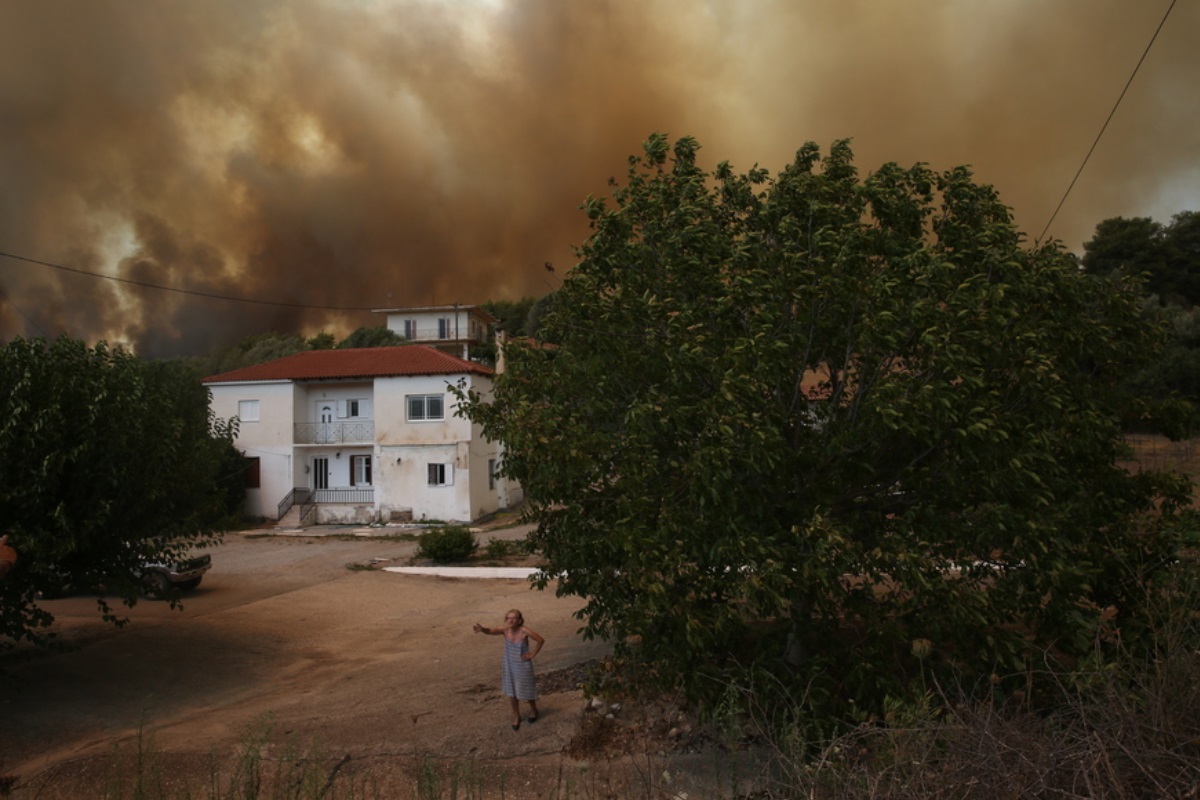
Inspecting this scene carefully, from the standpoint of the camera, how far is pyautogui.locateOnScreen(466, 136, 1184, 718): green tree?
24.8 feet

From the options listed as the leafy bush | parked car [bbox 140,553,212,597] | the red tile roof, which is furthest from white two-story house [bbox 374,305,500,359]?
parked car [bbox 140,553,212,597]

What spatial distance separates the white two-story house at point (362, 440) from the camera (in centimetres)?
3562

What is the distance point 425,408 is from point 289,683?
77.9 feet

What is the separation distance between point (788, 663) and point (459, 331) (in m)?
66.1

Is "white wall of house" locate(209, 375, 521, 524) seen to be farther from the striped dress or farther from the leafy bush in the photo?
the striped dress

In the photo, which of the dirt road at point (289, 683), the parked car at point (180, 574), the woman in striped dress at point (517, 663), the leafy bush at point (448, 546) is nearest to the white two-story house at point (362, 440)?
the leafy bush at point (448, 546)

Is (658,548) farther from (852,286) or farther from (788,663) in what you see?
A: (852,286)

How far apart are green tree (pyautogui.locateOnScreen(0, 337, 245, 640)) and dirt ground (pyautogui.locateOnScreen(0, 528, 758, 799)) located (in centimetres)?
175

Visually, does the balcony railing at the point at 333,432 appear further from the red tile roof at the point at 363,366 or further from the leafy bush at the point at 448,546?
the leafy bush at the point at 448,546

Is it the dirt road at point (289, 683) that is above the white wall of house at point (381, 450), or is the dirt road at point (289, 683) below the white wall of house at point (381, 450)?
below

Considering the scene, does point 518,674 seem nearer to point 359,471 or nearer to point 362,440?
point 362,440

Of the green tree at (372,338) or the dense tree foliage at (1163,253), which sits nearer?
the dense tree foliage at (1163,253)

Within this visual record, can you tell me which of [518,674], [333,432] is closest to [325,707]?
[518,674]

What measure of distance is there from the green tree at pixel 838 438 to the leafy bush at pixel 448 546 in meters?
15.9
